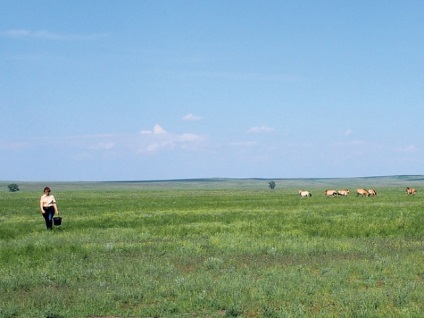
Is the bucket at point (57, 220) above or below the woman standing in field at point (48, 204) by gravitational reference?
below

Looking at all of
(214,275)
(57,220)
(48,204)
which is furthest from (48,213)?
(214,275)

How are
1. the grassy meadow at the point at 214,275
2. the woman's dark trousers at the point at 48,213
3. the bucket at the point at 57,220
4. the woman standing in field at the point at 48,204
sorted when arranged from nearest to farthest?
the grassy meadow at the point at 214,275 < the woman standing in field at the point at 48,204 < the woman's dark trousers at the point at 48,213 < the bucket at the point at 57,220

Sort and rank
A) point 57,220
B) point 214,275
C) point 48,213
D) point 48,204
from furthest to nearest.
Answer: point 57,220 → point 48,213 → point 48,204 → point 214,275

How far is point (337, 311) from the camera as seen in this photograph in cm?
1085

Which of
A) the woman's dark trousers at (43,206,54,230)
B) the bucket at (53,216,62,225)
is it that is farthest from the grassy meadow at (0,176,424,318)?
the bucket at (53,216,62,225)

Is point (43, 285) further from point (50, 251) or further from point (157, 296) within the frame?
point (50, 251)

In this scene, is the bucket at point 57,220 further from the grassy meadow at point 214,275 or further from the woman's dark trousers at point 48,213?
the grassy meadow at point 214,275

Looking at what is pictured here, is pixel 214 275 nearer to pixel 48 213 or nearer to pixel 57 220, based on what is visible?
pixel 48 213

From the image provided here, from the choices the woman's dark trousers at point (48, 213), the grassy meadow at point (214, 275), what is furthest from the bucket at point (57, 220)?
the grassy meadow at point (214, 275)

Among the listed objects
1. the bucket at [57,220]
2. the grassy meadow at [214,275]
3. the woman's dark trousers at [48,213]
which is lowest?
→ the grassy meadow at [214,275]

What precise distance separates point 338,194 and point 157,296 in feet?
235

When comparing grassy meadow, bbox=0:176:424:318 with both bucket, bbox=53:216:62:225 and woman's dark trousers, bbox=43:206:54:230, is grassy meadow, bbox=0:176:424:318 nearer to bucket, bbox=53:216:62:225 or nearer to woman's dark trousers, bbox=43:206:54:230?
woman's dark trousers, bbox=43:206:54:230

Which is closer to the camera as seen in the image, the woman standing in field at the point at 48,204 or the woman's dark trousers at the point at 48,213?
the woman standing in field at the point at 48,204

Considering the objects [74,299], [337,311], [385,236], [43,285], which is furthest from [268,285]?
[385,236]
